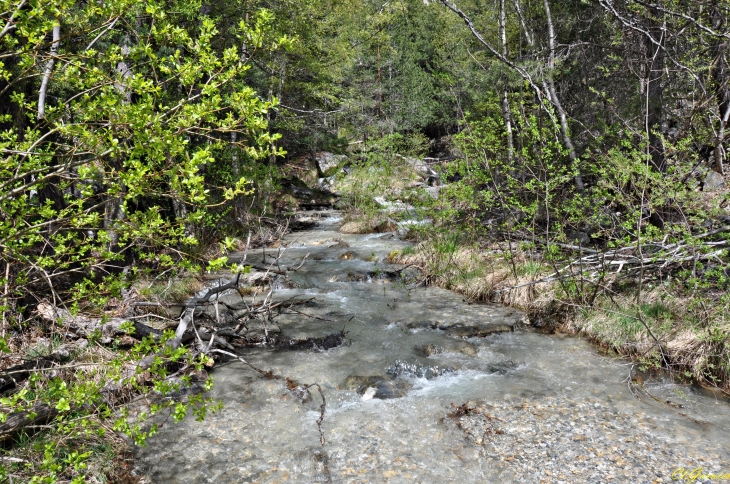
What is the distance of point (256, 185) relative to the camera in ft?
50.8

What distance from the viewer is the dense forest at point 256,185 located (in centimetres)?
285

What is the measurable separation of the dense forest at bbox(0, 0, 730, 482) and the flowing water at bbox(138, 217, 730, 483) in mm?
599

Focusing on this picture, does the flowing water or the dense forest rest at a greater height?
the dense forest

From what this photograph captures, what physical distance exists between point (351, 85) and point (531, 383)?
31.5m

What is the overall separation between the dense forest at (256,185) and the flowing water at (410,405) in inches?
23.6

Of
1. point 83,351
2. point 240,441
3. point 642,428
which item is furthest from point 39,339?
point 642,428

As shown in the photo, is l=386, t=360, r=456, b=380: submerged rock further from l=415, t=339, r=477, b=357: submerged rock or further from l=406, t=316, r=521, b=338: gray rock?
l=406, t=316, r=521, b=338: gray rock

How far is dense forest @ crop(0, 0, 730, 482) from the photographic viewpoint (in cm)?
285

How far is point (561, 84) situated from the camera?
50.1 ft

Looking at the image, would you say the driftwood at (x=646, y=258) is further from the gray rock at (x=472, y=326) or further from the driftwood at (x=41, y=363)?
the driftwood at (x=41, y=363)

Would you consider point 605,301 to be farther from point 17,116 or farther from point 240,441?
point 17,116

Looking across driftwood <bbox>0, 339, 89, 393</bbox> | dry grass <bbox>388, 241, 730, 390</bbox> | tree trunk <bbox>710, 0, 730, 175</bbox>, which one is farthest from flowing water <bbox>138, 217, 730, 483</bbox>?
tree trunk <bbox>710, 0, 730, 175</bbox>

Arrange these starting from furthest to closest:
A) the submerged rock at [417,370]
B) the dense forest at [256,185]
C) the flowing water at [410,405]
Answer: the submerged rock at [417,370] < the flowing water at [410,405] < the dense forest at [256,185]

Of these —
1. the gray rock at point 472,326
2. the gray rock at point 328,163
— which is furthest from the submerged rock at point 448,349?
the gray rock at point 328,163
